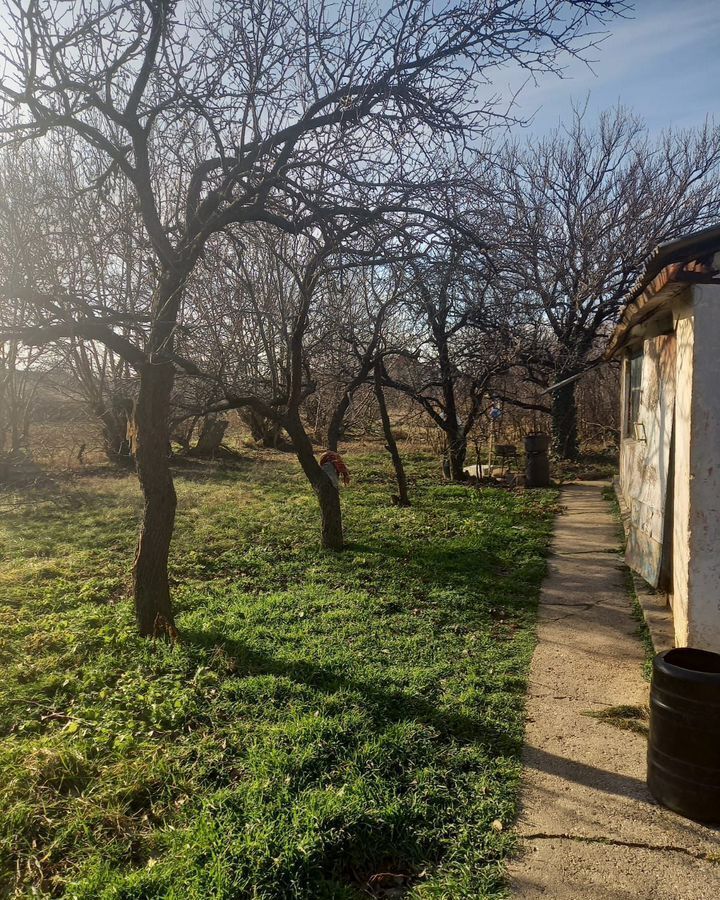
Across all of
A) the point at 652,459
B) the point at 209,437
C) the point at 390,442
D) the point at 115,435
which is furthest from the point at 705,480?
the point at 209,437

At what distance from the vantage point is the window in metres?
7.64

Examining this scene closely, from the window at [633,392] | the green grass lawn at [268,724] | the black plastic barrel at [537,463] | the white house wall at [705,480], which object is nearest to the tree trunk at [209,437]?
the black plastic barrel at [537,463]

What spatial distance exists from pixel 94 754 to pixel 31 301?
3234 mm

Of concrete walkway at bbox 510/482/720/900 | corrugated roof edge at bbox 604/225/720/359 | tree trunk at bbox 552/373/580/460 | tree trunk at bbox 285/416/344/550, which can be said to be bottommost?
concrete walkway at bbox 510/482/720/900

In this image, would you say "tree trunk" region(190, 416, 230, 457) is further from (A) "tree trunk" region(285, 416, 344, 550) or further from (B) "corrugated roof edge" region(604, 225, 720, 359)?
(B) "corrugated roof edge" region(604, 225, 720, 359)

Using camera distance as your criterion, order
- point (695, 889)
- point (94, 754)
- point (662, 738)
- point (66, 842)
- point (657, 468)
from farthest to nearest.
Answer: point (657, 468), point (94, 754), point (662, 738), point (66, 842), point (695, 889)

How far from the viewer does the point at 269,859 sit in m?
2.90

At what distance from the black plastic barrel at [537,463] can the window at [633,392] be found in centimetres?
499

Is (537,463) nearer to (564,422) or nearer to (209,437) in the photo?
(564,422)

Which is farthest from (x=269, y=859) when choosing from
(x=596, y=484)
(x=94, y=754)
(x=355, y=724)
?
(x=596, y=484)

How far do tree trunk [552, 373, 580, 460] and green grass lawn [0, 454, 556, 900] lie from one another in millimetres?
9713

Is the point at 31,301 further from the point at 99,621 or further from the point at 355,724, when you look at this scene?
the point at 355,724

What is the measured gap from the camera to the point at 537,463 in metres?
14.5

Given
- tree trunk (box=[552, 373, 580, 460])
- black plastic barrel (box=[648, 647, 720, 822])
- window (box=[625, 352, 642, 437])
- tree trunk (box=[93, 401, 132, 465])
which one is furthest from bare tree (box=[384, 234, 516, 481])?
tree trunk (box=[93, 401, 132, 465])
